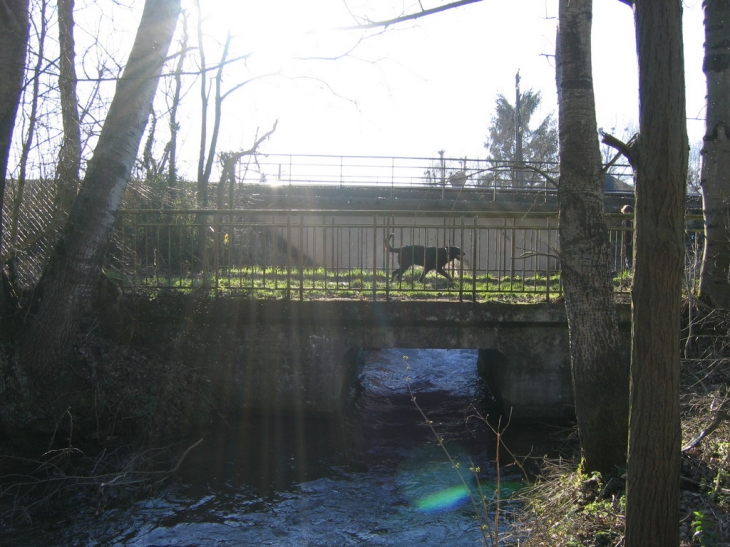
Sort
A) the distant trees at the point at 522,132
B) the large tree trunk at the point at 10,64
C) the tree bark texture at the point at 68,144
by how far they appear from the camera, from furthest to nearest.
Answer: the distant trees at the point at 522,132, the tree bark texture at the point at 68,144, the large tree trunk at the point at 10,64

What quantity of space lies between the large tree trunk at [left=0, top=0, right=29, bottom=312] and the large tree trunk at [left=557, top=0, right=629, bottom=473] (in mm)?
5672

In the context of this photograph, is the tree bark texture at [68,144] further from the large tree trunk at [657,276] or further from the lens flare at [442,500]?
the large tree trunk at [657,276]

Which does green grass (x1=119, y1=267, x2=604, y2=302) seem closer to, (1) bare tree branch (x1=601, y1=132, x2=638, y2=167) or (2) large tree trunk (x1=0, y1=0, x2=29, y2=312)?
(2) large tree trunk (x1=0, y1=0, x2=29, y2=312)

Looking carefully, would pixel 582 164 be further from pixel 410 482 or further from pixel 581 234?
pixel 410 482

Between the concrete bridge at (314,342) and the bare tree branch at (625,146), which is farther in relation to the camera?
the concrete bridge at (314,342)

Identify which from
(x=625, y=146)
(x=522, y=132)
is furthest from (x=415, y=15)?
(x=522, y=132)

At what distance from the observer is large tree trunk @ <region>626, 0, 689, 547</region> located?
11.0ft

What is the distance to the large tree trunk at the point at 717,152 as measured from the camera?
7691 mm

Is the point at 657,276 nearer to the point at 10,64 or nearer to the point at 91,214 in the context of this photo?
the point at 91,214

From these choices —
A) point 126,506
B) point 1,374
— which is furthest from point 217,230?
point 126,506

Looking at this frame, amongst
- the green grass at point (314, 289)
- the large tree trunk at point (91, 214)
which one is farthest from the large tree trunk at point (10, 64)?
the green grass at point (314, 289)

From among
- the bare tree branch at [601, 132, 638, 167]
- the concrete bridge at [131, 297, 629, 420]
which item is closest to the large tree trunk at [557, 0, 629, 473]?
the bare tree branch at [601, 132, 638, 167]

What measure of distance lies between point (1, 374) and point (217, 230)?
10.6 feet

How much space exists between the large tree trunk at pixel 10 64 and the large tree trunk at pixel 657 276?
6.28 metres
